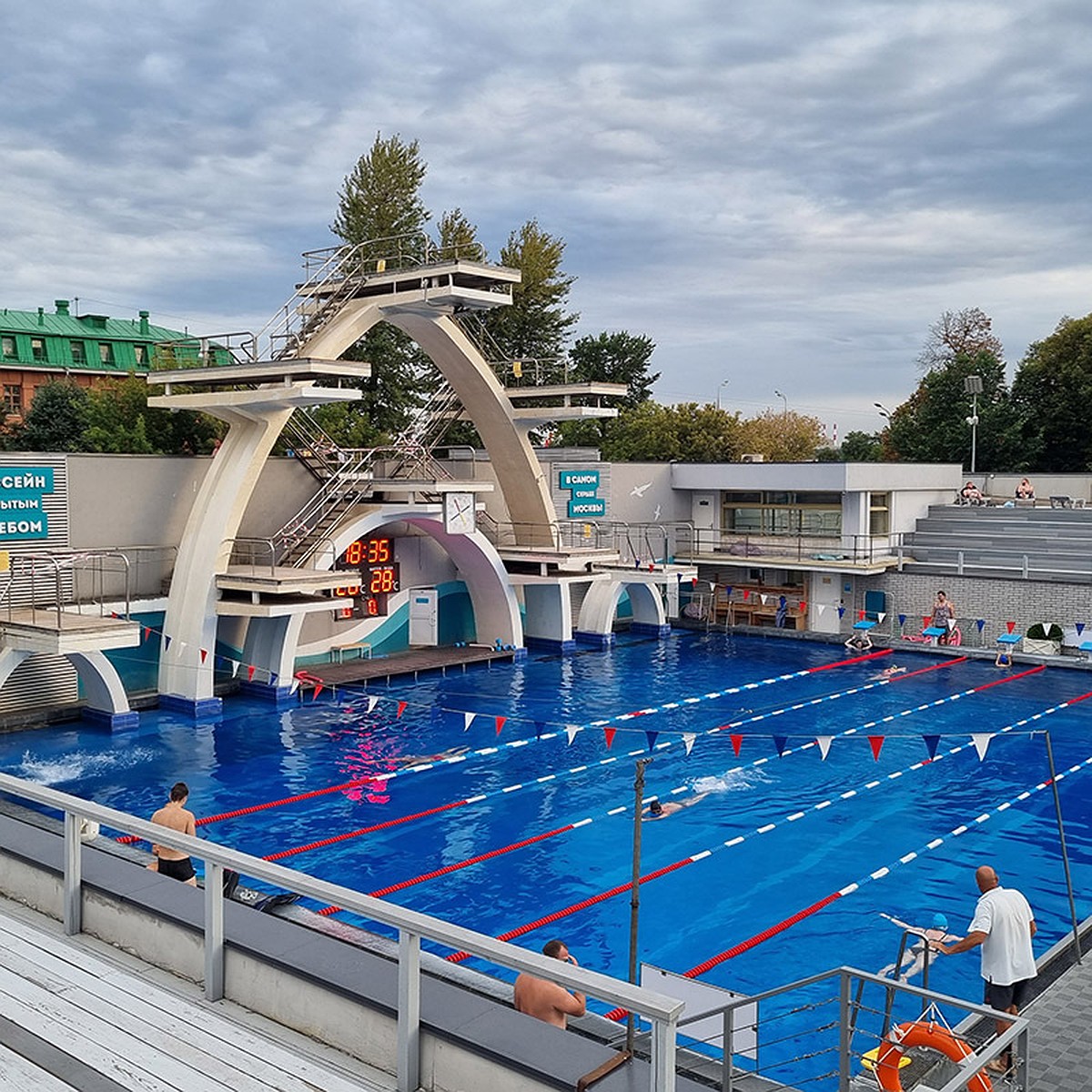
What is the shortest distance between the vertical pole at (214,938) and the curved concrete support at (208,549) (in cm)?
1729

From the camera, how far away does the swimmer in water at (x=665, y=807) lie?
16703 millimetres

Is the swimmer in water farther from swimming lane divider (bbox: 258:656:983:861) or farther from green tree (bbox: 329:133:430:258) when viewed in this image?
green tree (bbox: 329:133:430:258)

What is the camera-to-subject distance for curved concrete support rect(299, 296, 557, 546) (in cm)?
2519

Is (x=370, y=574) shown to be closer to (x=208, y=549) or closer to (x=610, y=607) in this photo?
(x=208, y=549)

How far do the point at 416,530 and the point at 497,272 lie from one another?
8378mm

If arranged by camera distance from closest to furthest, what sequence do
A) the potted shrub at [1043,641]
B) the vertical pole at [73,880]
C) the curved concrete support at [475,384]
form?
the vertical pole at [73,880], the curved concrete support at [475,384], the potted shrub at [1043,641]

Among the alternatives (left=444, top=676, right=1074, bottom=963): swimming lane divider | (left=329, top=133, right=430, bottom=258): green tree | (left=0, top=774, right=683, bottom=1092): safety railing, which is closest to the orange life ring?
(left=0, top=774, right=683, bottom=1092): safety railing

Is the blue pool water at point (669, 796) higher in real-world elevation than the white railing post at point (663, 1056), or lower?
lower

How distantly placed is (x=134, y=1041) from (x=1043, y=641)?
2887 cm

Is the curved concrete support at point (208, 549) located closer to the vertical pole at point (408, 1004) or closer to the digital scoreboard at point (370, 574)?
the digital scoreboard at point (370, 574)

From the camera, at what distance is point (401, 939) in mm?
5410

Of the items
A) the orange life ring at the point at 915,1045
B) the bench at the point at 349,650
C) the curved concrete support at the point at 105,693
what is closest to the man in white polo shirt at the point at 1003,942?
the orange life ring at the point at 915,1045

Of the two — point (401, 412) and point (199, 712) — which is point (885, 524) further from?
point (199, 712)

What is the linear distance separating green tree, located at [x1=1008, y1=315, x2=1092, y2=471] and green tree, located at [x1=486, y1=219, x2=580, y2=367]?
71.2ft
